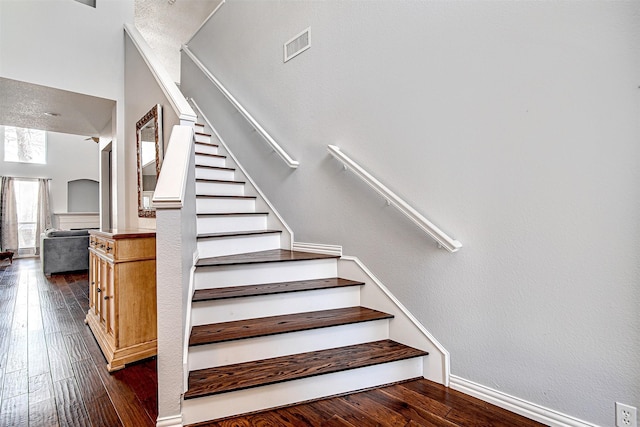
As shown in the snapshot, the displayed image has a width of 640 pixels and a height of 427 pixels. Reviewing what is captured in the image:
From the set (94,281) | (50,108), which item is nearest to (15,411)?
(94,281)

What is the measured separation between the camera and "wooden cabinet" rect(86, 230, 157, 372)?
6.89 feet

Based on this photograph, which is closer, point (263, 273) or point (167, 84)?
point (263, 273)

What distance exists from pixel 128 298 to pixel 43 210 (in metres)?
9.78

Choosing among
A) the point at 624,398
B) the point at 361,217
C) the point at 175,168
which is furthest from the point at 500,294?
the point at 175,168

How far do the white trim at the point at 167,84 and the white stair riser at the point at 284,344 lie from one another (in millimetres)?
1675

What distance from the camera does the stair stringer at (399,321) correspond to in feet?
6.12

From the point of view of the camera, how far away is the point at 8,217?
862cm

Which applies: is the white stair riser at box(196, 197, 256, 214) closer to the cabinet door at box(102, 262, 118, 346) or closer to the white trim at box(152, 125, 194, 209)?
the cabinet door at box(102, 262, 118, 346)

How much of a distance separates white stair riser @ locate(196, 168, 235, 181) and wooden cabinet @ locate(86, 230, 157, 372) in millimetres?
1387

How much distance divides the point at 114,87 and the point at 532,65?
Result: 407 centimetres

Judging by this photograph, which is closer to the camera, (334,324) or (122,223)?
(334,324)

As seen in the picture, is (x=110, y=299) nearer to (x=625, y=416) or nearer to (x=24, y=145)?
(x=625, y=416)

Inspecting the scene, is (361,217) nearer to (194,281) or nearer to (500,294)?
(500,294)

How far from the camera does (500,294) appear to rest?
1637mm
